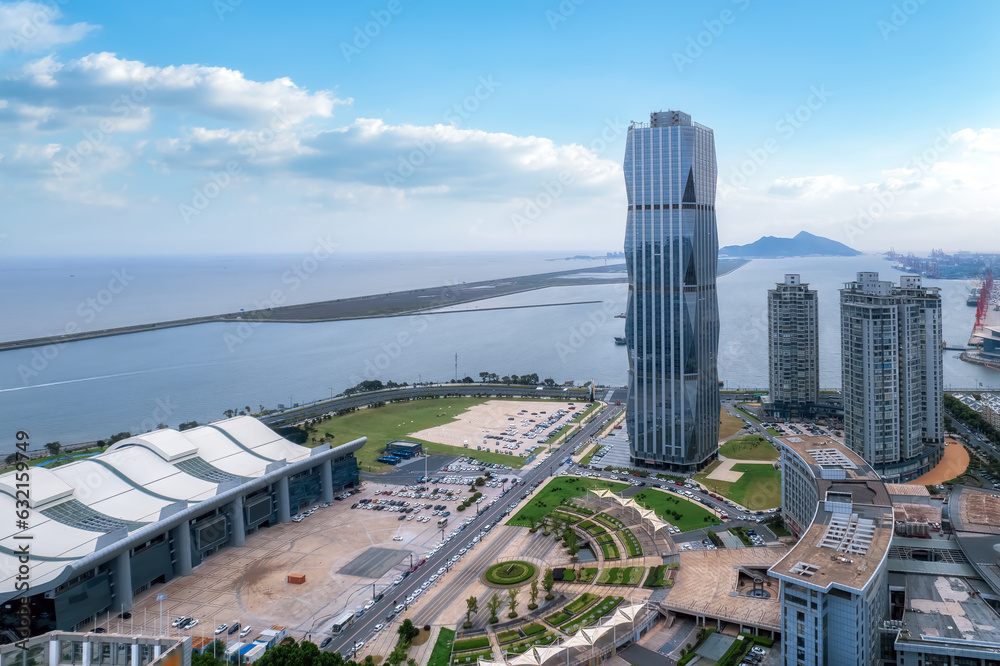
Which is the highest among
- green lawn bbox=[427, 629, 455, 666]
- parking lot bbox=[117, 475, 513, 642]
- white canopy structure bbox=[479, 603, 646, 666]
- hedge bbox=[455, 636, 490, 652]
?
white canopy structure bbox=[479, 603, 646, 666]

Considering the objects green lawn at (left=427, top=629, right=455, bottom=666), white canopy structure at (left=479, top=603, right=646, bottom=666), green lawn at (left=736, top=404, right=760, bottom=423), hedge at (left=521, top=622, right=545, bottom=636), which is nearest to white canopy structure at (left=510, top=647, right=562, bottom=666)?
white canopy structure at (left=479, top=603, right=646, bottom=666)

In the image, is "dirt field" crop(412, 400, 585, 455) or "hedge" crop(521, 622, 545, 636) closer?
"hedge" crop(521, 622, 545, 636)

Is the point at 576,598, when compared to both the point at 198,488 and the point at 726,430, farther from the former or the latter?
the point at 726,430

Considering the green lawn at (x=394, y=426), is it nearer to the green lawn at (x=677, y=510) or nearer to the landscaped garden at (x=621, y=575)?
the green lawn at (x=677, y=510)

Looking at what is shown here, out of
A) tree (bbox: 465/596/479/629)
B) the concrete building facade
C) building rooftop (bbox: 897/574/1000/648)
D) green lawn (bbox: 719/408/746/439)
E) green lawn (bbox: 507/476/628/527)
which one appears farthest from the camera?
green lawn (bbox: 719/408/746/439)

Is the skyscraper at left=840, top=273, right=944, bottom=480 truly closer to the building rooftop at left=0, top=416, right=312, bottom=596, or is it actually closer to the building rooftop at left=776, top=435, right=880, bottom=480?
the building rooftop at left=776, top=435, right=880, bottom=480

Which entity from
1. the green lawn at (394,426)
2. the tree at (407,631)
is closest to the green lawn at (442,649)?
the tree at (407,631)

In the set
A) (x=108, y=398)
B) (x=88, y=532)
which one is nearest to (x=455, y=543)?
(x=88, y=532)
